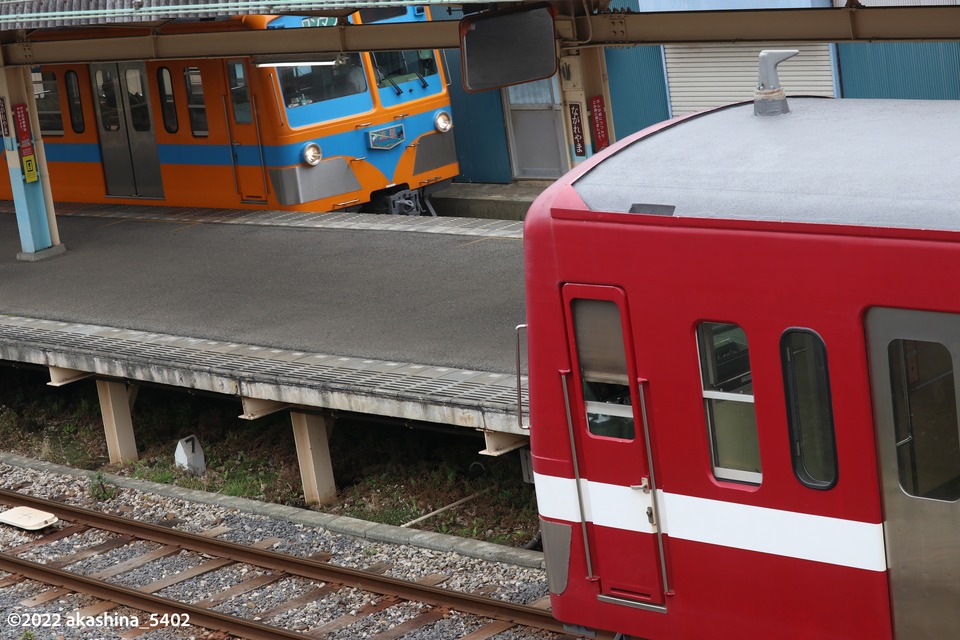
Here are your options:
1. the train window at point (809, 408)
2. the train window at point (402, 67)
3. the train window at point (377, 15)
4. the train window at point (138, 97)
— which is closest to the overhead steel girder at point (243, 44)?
the train window at point (138, 97)

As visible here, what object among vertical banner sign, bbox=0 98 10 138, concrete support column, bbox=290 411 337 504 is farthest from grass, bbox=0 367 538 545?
vertical banner sign, bbox=0 98 10 138

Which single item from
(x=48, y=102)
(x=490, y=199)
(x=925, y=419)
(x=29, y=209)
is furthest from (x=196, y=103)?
(x=925, y=419)

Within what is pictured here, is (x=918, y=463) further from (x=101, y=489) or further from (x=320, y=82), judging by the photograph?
(x=320, y=82)

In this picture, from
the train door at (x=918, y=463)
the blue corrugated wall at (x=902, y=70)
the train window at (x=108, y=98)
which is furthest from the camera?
the train window at (x=108, y=98)

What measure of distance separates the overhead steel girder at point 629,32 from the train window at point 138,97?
3.77 meters

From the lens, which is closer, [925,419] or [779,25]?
[925,419]

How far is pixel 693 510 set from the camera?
203 inches

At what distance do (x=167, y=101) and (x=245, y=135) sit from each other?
1.36 m

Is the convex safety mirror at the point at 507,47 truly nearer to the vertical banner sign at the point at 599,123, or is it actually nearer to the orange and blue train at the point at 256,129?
the vertical banner sign at the point at 599,123

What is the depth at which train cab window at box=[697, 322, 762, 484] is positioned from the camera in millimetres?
4980

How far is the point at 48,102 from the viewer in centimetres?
1833

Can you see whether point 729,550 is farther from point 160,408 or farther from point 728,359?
point 160,408

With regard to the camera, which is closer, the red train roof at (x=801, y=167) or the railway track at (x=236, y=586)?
the red train roof at (x=801, y=167)

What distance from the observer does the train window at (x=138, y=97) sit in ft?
55.7
